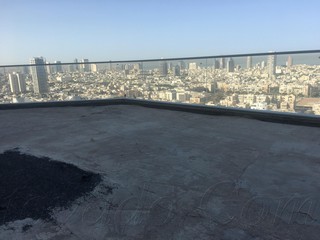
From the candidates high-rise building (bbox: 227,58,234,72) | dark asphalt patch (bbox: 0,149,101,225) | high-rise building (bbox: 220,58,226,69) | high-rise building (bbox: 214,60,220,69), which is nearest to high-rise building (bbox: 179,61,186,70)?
high-rise building (bbox: 214,60,220,69)

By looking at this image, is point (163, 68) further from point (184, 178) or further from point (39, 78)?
point (184, 178)

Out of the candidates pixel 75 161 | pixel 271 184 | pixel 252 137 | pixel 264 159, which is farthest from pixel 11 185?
pixel 252 137

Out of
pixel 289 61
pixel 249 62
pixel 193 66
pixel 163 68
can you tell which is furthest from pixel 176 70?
pixel 289 61

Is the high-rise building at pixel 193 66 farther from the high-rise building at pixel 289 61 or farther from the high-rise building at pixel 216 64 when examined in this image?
the high-rise building at pixel 289 61

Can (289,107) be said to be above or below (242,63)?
below

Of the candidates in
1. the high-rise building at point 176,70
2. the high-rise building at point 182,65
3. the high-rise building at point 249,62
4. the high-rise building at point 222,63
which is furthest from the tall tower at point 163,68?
the high-rise building at point 249,62

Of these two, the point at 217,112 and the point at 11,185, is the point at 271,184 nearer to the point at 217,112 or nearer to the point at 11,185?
the point at 11,185
